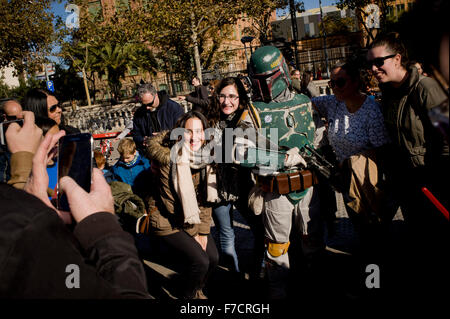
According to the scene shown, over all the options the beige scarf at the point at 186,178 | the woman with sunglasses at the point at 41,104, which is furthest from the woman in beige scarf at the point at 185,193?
the woman with sunglasses at the point at 41,104

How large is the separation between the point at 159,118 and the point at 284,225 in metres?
2.53

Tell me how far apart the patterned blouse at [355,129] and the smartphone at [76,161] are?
2.10m

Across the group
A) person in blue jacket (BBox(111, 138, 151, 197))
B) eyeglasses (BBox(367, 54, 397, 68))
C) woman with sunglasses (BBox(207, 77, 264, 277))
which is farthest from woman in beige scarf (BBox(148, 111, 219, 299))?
eyeglasses (BBox(367, 54, 397, 68))

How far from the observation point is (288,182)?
2637 millimetres

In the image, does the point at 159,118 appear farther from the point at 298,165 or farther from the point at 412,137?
the point at 412,137

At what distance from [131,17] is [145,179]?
16.6m

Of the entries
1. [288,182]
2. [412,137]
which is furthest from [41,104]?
[412,137]

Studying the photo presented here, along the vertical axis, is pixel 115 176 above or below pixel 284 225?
above

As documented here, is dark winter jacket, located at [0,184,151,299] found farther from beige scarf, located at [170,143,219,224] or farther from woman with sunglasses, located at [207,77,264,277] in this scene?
woman with sunglasses, located at [207,77,264,277]

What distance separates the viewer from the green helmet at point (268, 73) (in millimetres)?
2756

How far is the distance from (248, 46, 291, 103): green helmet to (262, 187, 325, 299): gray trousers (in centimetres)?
82

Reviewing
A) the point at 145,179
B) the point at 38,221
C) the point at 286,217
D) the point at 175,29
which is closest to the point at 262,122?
the point at 286,217

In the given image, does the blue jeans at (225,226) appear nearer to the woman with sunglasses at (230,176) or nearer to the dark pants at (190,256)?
the woman with sunglasses at (230,176)
